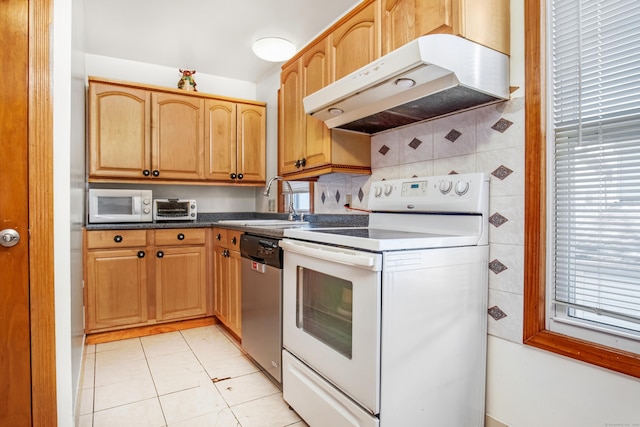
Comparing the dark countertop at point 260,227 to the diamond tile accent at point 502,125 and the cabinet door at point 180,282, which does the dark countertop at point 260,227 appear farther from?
the diamond tile accent at point 502,125

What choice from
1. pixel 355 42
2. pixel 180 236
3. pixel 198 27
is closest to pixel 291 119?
pixel 355 42

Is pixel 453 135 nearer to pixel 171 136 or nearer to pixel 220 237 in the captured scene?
pixel 220 237

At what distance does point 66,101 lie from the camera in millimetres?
1383

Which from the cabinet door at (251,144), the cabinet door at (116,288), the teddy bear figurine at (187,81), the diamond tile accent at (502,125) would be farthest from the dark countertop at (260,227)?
the teddy bear figurine at (187,81)

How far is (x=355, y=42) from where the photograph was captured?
1.92 meters

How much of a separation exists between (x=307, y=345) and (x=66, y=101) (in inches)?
56.9

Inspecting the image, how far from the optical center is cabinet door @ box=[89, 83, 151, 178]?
2.98 metres

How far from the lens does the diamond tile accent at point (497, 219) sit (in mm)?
1562

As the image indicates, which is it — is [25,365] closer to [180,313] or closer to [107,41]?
[180,313]

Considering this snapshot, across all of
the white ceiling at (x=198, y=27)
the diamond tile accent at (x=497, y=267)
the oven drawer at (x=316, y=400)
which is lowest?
the oven drawer at (x=316, y=400)

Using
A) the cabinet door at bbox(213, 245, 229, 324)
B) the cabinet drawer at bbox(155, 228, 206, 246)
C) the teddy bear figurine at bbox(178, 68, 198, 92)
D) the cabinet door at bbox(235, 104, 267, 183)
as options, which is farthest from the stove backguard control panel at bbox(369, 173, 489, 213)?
the teddy bear figurine at bbox(178, 68, 198, 92)

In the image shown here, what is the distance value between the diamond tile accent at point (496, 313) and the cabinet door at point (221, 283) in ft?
6.55

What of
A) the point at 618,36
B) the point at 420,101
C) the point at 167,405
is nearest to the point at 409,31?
the point at 420,101

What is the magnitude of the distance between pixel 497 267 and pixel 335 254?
77 cm
